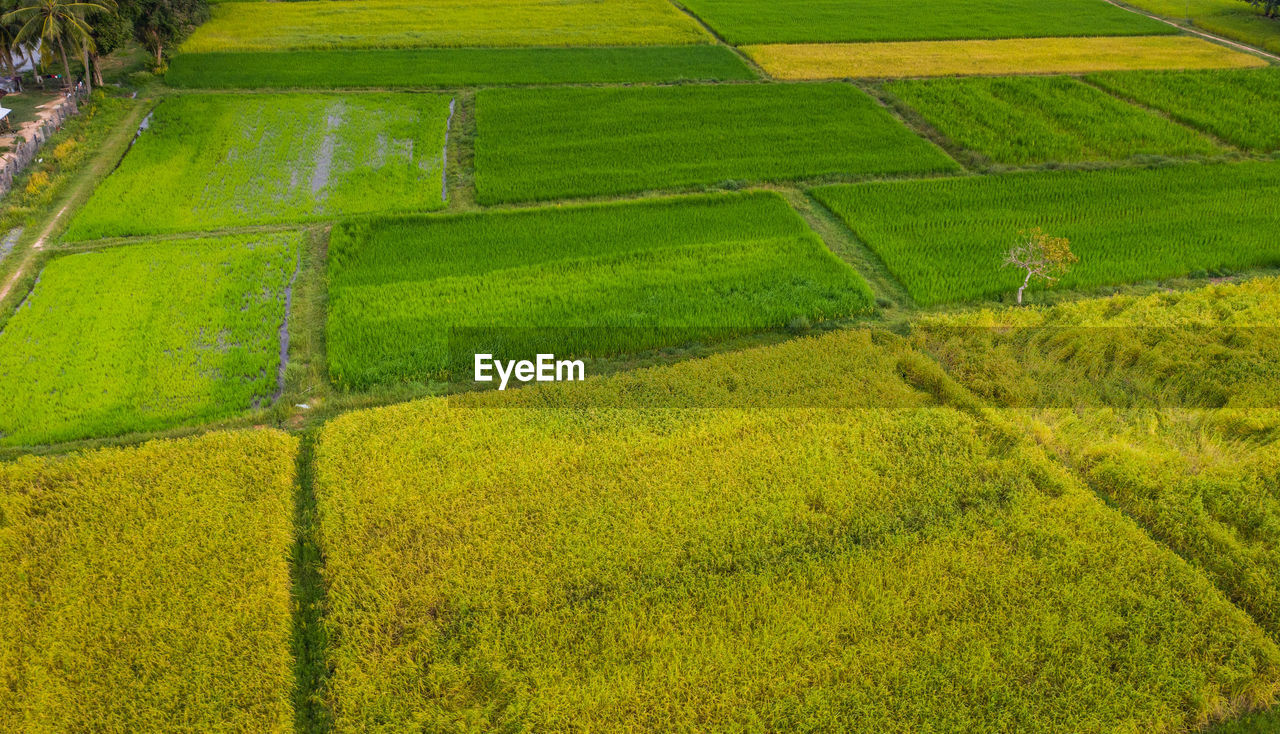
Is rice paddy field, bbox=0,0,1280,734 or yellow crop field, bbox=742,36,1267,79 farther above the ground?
yellow crop field, bbox=742,36,1267,79

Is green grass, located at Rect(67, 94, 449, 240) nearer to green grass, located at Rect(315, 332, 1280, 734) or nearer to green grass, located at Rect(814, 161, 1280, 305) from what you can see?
green grass, located at Rect(315, 332, 1280, 734)

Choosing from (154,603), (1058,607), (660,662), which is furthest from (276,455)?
(1058,607)

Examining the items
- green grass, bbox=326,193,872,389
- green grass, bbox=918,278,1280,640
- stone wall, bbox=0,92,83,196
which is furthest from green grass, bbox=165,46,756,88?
green grass, bbox=918,278,1280,640

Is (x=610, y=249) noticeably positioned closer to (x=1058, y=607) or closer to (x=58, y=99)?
(x=1058, y=607)

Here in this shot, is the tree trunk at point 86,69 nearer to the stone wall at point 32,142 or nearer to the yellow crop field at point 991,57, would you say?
the stone wall at point 32,142

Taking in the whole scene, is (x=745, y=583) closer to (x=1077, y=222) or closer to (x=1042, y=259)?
(x=1042, y=259)
